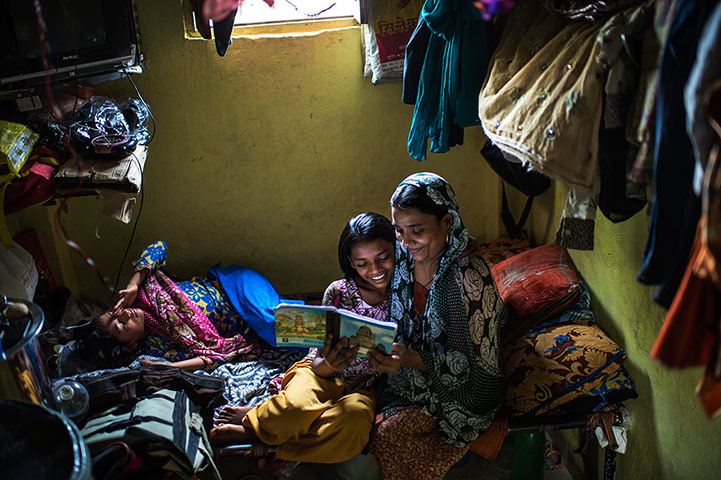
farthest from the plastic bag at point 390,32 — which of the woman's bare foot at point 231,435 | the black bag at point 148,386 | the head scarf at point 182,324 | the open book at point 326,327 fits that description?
the woman's bare foot at point 231,435

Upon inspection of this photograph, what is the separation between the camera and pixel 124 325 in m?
3.01

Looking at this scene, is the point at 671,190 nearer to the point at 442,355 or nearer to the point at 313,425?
the point at 442,355

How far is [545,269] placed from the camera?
2533 mm

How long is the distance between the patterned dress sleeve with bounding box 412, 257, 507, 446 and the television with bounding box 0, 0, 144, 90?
1.86m

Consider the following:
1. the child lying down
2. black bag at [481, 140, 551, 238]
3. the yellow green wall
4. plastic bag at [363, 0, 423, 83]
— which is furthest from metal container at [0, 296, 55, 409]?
plastic bag at [363, 0, 423, 83]

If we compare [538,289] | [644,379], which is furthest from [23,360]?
[644,379]

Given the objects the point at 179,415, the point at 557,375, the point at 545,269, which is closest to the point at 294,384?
the point at 179,415

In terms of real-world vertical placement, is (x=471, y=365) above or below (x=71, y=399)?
below

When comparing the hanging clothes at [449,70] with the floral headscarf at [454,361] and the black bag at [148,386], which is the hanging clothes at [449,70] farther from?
the black bag at [148,386]

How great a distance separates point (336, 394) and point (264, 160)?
163 cm

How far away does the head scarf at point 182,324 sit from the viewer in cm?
307

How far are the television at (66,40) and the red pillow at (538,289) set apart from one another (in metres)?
Result: 2.08

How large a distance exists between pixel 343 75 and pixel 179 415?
6.94 feet

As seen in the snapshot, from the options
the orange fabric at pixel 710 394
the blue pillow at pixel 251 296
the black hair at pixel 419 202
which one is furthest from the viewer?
the blue pillow at pixel 251 296
